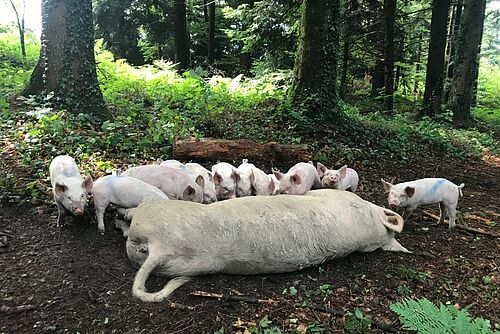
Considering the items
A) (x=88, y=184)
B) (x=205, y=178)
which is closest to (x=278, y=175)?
(x=205, y=178)

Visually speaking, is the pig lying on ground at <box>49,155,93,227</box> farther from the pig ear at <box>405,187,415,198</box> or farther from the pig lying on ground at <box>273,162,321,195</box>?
the pig ear at <box>405,187,415,198</box>

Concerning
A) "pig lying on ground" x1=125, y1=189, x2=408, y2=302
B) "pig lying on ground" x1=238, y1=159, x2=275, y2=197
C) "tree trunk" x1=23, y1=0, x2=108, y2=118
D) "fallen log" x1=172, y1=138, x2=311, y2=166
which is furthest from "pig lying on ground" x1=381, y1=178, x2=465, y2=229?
"tree trunk" x1=23, y1=0, x2=108, y2=118

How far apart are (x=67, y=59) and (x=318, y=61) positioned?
4.73 metres

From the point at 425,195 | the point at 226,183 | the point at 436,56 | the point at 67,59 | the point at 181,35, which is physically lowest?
the point at 425,195

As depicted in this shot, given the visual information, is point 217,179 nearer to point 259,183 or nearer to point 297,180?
point 259,183

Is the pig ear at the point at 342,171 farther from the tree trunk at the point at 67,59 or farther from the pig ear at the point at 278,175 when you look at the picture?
the tree trunk at the point at 67,59

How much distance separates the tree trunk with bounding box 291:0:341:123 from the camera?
28.0 feet

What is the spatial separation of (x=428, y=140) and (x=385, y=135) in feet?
4.48

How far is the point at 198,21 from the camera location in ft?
71.3

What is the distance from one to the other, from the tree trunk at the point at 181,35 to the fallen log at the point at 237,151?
10.5 meters

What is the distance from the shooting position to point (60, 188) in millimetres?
4227

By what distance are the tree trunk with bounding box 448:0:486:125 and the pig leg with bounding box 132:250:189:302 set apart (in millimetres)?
12972

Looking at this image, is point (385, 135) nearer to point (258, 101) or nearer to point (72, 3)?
point (258, 101)

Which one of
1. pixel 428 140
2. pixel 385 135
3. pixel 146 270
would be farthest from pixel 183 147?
pixel 428 140
